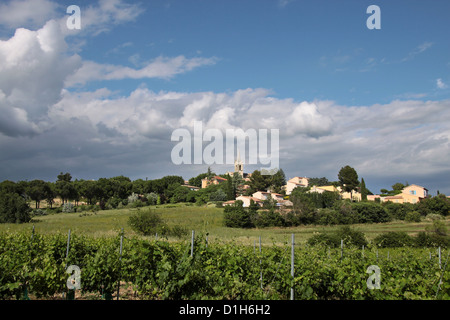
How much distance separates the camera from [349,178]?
2948 inches

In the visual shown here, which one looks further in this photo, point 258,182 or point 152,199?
point 258,182

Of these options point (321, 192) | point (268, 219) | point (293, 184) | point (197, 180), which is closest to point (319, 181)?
point (293, 184)

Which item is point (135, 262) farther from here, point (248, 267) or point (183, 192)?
point (183, 192)

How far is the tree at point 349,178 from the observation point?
74688 millimetres

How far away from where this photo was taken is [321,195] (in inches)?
2454

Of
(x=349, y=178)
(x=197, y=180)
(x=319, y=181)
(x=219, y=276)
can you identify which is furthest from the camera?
(x=319, y=181)

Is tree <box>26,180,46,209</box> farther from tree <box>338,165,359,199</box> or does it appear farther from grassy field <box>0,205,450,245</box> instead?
tree <box>338,165,359,199</box>

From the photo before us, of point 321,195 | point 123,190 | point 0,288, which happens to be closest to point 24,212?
point 123,190

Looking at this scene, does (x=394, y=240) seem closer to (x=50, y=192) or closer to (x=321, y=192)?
(x=321, y=192)

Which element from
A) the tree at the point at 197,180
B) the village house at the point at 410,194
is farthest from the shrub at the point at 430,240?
the tree at the point at 197,180
